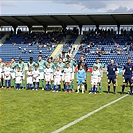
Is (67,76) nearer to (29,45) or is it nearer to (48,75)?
(48,75)

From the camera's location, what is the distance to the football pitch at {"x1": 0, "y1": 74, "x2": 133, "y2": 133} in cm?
861

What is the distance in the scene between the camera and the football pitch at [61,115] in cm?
861

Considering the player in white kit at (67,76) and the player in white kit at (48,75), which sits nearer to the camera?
the player in white kit at (67,76)

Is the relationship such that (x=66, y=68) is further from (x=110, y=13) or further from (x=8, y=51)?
(x=8, y=51)

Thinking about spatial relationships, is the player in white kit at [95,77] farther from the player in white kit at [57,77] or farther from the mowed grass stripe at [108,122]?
the mowed grass stripe at [108,122]

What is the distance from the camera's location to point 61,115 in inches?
409

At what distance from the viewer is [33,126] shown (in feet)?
28.7

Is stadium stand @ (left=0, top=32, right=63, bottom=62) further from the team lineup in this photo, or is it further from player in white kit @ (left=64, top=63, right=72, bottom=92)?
player in white kit @ (left=64, top=63, right=72, bottom=92)

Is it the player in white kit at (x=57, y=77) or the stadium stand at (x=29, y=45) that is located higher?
the stadium stand at (x=29, y=45)

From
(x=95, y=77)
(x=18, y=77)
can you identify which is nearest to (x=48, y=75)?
(x=18, y=77)

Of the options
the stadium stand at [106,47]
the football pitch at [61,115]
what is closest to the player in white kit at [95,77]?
the football pitch at [61,115]

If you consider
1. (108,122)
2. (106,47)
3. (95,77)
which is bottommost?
(108,122)

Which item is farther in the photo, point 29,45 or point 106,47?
point 29,45

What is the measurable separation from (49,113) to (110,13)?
103ft
